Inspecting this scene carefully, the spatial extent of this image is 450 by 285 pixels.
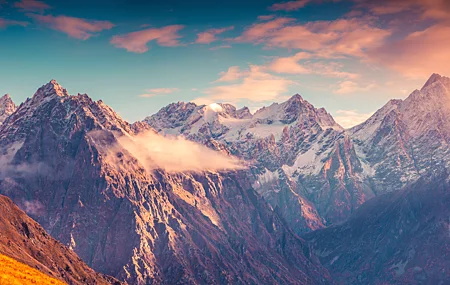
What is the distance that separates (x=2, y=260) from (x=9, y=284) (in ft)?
69.2

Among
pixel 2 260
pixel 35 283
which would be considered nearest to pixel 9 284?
pixel 35 283

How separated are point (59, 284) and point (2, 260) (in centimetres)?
1589

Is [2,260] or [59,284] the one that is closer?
[59,284]

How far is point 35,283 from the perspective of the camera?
112062 mm

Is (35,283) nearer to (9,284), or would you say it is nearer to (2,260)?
(9,284)

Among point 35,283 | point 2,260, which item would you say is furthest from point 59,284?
point 2,260

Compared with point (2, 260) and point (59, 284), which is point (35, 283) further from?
point (2, 260)

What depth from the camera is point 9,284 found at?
10600 cm

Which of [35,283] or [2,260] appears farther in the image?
[2,260]

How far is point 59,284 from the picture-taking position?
116562 millimetres

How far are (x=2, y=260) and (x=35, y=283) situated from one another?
16.9 metres

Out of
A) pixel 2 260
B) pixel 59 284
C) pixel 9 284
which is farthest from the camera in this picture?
pixel 2 260

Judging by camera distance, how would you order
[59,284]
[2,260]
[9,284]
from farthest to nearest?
[2,260] → [59,284] → [9,284]
